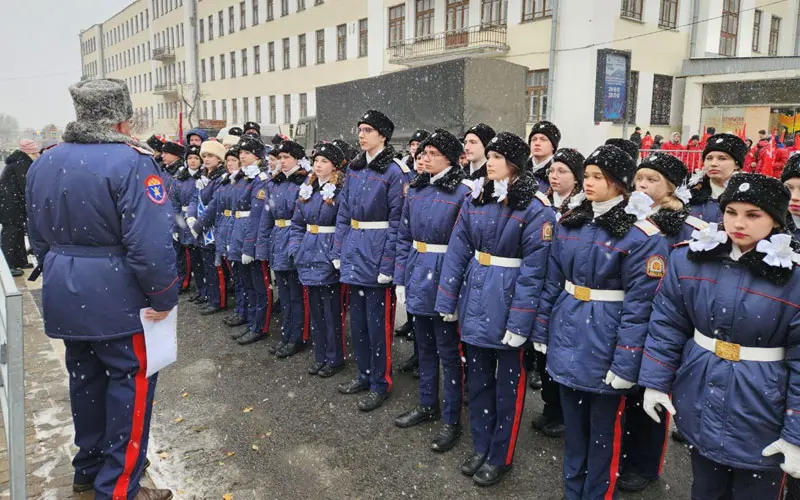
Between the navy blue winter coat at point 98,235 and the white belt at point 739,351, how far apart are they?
2829 millimetres

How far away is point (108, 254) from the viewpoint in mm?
3227

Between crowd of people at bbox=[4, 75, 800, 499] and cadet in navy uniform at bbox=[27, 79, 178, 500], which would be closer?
crowd of people at bbox=[4, 75, 800, 499]

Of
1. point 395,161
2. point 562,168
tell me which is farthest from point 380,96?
point 562,168

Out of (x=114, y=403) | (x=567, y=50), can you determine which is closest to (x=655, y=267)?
(x=114, y=403)

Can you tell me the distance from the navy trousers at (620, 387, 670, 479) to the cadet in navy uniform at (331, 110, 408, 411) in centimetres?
205

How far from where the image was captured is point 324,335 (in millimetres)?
5848

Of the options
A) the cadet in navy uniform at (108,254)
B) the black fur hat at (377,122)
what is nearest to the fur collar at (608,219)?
the black fur hat at (377,122)

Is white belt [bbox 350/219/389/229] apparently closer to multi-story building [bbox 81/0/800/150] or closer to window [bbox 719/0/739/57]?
multi-story building [bbox 81/0/800/150]

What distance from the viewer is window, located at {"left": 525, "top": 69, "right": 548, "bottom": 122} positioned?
23.1 m

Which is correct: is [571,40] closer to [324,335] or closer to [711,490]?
[324,335]

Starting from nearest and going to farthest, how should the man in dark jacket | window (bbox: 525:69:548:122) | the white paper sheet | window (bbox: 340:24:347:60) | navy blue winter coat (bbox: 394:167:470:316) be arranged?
the white paper sheet
navy blue winter coat (bbox: 394:167:470:316)
the man in dark jacket
window (bbox: 525:69:548:122)
window (bbox: 340:24:347:60)

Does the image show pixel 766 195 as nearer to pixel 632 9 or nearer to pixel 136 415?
pixel 136 415

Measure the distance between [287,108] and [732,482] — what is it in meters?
40.1

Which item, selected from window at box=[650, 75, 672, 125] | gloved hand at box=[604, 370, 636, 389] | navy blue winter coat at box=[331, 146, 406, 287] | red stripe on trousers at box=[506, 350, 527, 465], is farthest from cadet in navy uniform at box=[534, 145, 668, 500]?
window at box=[650, 75, 672, 125]
